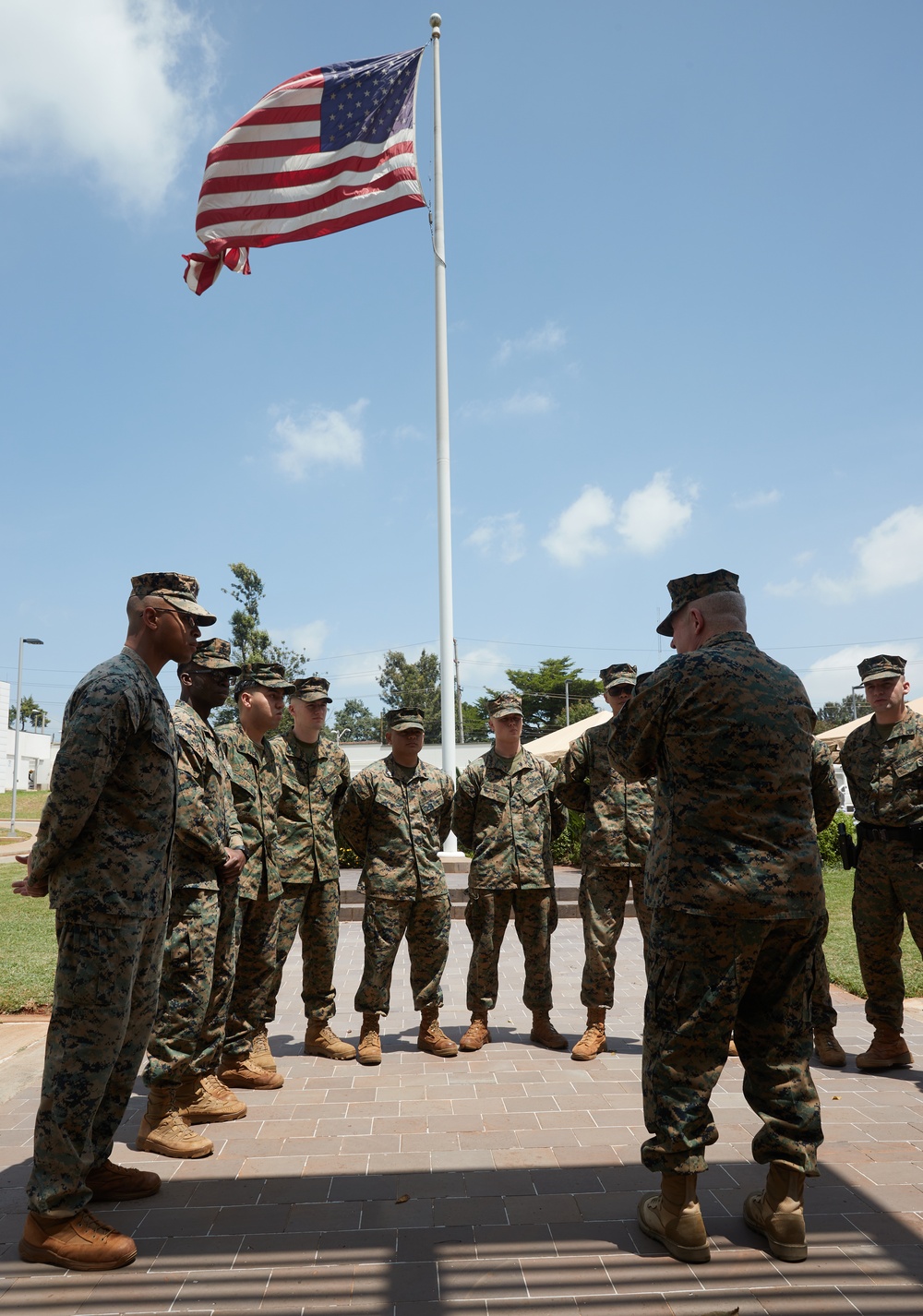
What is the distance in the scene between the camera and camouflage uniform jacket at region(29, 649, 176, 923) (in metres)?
3.02

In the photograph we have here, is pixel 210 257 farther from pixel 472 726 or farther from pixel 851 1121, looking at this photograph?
pixel 472 726

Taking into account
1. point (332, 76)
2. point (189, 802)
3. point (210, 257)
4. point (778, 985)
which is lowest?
point (778, 985)

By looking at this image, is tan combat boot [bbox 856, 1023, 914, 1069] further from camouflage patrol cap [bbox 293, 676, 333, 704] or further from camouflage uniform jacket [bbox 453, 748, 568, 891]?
camouflage patrol cap [bbox 293, 676, 333, 704]

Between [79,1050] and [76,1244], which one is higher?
[79,1050]

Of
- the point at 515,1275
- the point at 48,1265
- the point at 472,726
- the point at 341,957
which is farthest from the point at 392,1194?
the point at 472,726

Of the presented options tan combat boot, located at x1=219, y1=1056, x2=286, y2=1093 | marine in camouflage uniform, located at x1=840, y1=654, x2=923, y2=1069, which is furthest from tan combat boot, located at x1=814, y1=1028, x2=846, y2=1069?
tan combat boot, located at x1=219, y1=1056, x2=286, y2=1093

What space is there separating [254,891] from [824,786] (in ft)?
10.5

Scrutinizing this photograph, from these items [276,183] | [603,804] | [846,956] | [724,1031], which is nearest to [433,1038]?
[603,804]

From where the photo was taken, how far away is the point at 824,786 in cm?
488

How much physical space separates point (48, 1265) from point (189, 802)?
1729mm

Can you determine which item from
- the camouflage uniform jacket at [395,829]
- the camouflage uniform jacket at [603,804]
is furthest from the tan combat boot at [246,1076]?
the camouflage uniform jacket at [603,804]

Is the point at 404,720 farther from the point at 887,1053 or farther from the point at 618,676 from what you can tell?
the point at 887,1053

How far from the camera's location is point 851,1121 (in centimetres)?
423

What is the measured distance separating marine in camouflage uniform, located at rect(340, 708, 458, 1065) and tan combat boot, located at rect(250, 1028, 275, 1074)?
1.90ft
